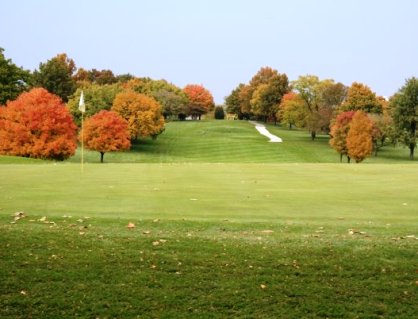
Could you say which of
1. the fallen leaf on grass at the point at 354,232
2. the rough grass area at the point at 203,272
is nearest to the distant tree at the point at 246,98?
the fallen leaf on grass at the point at 354,232

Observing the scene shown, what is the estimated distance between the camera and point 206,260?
8.95 metres

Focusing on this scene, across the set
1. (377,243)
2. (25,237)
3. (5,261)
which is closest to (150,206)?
(25,237)

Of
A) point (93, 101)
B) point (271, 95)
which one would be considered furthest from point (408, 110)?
point (271, 95)

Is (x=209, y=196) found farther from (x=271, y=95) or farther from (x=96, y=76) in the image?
(x=96, y=76)

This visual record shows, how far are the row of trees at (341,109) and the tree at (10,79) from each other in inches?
1826

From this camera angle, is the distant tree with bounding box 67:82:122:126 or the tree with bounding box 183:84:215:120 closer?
the distant tree with bounding box 67:82:122:126

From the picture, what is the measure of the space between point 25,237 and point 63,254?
1258 mm

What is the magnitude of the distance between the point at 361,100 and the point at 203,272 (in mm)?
90255

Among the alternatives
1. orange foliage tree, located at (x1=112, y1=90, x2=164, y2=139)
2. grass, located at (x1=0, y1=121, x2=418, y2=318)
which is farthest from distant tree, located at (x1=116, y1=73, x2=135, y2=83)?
grass, located at (x1=0, y1=121, x2=418, y2=318)

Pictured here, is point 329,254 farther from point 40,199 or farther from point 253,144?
point 253,144

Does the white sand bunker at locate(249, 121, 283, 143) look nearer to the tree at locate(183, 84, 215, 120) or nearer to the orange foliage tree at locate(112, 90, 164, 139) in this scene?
the orange foliage tree at locate(112, 90, 164, 139)

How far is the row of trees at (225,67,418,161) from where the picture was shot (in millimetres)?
73000

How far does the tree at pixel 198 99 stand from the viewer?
155 m

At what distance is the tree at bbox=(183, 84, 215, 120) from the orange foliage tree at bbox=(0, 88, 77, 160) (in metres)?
99.1
